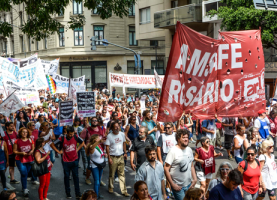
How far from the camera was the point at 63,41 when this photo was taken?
131 feet

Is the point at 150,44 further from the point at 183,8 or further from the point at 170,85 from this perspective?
the point at 170,85

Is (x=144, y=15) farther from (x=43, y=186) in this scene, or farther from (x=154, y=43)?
(x=43, y=186)

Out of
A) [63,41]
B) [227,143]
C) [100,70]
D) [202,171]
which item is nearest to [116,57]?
[100,70]

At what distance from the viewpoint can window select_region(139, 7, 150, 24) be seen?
33562 mm

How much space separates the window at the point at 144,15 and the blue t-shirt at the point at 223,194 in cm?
3038

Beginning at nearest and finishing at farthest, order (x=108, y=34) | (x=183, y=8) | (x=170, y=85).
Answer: (x=170, y=85), (x=183, y=8), (x=108, y=34)

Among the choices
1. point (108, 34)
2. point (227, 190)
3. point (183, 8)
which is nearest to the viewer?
point (227, 190)

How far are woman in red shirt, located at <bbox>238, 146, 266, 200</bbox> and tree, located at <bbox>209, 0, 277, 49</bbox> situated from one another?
14135 millimetres

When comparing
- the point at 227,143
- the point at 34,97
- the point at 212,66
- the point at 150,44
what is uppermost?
the point at 150,44

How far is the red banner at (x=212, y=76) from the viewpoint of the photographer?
5980 millimetres

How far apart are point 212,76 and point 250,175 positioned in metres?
1.88

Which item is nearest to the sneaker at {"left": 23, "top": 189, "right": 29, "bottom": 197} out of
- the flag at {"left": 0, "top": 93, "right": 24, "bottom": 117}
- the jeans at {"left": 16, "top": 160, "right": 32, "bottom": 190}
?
the jeans at {"left": 16, "top": 160, "right": 32, "bottom": 190}

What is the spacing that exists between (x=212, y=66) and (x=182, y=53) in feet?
2.24

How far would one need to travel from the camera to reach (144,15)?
34.0 metres
